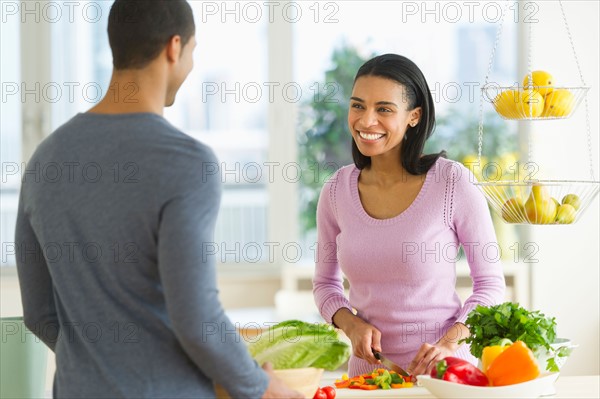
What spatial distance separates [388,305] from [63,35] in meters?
2.97

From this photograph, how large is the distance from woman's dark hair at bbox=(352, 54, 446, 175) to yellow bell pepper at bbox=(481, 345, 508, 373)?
62 cm

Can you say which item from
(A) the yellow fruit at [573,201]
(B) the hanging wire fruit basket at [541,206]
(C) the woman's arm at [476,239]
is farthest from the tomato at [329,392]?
(A) the yellow fruit at [573,201]

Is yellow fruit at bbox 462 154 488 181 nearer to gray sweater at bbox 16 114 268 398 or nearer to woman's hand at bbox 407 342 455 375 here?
woman's hand at bbox 407 342 455 375

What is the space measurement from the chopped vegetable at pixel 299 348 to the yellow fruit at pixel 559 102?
770 mm

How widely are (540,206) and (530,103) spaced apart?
239mm

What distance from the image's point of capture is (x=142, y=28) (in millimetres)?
1304

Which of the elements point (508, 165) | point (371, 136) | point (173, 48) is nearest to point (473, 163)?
point (508, 165)

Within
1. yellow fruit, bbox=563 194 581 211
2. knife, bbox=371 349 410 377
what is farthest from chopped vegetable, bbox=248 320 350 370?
yellow fruit, bbox=563 194 581 211

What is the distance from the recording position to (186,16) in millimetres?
1336

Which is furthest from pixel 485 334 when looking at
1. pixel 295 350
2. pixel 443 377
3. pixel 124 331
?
pixel 124 331

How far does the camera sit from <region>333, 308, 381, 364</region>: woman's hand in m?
2.11

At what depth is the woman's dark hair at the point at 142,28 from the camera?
4.29 feet

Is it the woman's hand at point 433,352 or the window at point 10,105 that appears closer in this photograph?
the woman's hand at point 433,352

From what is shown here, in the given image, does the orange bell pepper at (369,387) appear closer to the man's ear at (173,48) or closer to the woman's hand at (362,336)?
the woman's hand at (362,336)
